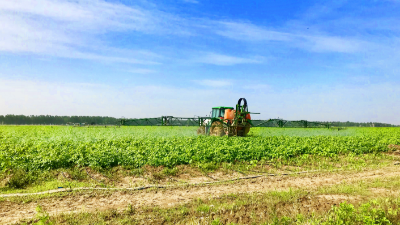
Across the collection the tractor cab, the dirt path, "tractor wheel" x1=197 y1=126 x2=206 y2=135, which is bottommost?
the dirt path

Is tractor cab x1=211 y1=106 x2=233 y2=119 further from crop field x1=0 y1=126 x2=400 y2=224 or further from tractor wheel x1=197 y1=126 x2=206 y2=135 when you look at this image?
crop field x1=0 y1=126 x2=400 y2=224

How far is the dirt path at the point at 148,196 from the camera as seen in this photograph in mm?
6934

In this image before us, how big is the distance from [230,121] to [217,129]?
1.19 m

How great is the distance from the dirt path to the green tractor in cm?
1000

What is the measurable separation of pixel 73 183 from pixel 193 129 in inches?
591

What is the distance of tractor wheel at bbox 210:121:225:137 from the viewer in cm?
2066

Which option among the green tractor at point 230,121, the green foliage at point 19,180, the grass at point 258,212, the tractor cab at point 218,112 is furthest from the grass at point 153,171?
the tractor cab at point 218,112

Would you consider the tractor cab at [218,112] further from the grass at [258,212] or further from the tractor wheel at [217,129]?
the grass at [258,212]

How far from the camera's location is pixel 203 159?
37.8ft

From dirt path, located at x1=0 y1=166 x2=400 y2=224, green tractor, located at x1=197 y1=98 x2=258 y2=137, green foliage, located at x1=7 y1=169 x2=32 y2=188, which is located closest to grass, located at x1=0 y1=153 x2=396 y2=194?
green foliage, located at x1=7 y1=169 x2=32 y2=188

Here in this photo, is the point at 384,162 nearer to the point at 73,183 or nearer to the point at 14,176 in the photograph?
the point at 73,183

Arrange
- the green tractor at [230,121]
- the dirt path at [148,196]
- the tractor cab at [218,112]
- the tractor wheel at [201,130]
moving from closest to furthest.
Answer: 1. the dirt path at [148,196]
2. the green tractor at [230,121]
3. the tractor cab at [218,112]
4. the tractor wheel at [201,130]

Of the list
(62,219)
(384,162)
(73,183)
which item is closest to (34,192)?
(73,183)

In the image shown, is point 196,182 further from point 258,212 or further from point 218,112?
point 218,112
